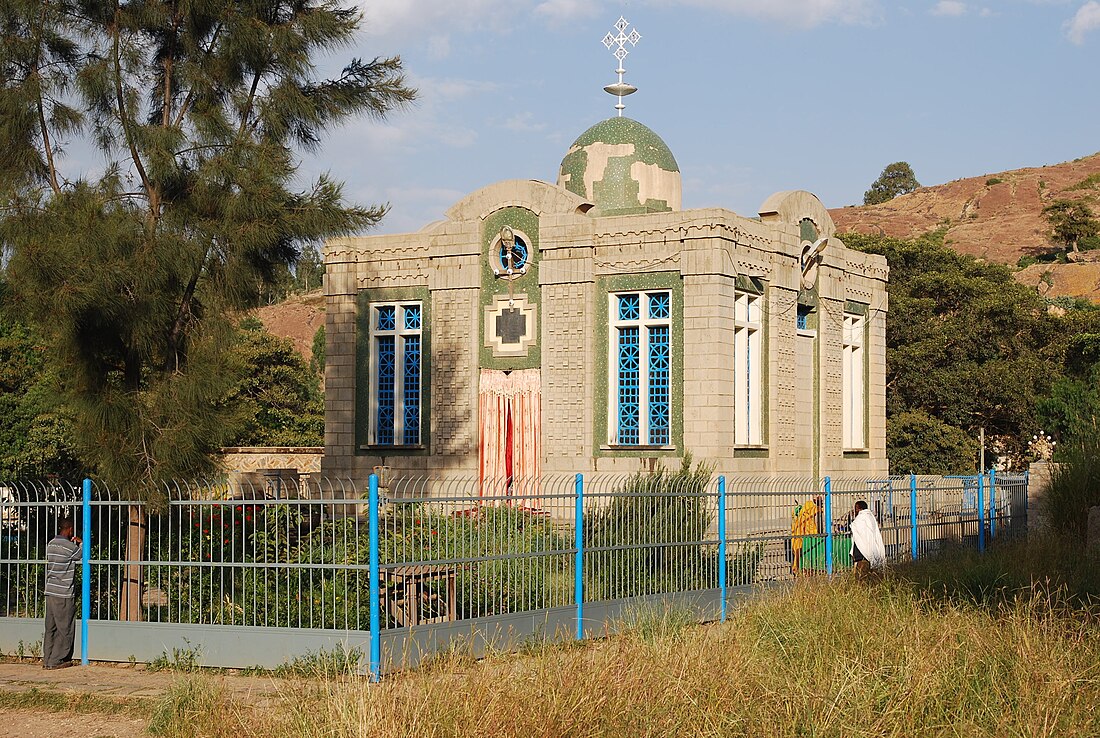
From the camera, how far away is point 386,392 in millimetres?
27312

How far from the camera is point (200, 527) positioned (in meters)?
13.6

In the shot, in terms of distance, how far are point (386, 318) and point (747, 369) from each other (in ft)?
24.8

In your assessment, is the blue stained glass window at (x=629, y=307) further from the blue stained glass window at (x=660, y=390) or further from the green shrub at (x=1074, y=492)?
the green shrub at (x=1074, y=492)

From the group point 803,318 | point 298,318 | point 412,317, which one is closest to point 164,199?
point 412,317

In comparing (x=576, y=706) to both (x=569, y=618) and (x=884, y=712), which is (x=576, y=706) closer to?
(x=884, y=712)

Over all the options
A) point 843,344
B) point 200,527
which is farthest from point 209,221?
point 843,344

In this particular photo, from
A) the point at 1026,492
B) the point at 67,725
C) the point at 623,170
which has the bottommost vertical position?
the point at 67,725

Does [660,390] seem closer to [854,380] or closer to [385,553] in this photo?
[854,380]

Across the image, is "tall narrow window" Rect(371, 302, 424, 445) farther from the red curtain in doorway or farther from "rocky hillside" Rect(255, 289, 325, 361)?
"rocky hillside" Rect(255, 289, 325, 361)

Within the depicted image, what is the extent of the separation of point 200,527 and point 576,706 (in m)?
6.42

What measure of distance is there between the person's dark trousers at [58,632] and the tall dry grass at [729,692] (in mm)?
3804

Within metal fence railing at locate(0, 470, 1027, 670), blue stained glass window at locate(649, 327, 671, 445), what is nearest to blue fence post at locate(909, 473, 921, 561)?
metal fence railing at locate(0, 470, 1027, 670)

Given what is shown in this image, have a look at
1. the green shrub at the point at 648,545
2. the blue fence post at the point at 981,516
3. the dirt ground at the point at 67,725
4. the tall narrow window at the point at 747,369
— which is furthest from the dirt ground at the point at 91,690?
the blue fence post at the point at 981,516

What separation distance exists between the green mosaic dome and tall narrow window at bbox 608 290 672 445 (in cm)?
278
